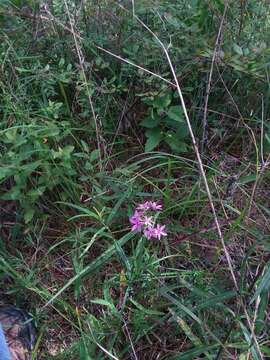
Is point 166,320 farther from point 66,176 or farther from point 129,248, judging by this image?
point 66,176

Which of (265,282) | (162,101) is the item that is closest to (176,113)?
(162,101)

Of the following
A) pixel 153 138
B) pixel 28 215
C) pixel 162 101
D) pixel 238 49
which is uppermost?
pixel 238 49

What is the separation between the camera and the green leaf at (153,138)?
204 centimetres

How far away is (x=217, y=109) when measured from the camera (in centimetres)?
217

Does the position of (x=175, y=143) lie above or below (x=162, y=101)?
below

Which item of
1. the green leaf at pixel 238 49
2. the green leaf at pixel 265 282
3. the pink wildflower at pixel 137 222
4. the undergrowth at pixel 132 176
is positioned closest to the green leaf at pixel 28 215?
the undergrowth at pixel 132 176

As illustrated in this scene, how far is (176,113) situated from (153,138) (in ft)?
0.42

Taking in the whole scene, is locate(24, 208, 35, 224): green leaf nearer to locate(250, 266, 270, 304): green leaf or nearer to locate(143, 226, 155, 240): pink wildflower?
locate(143, 226, 155, 240): pink wildflower

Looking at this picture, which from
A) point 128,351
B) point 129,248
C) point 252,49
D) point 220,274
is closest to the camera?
point 128,351

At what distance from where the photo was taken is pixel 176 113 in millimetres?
2023

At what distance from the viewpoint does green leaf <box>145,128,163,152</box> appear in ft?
6.68

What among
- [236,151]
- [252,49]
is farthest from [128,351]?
[252,49]

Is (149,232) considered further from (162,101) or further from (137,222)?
(162,101)

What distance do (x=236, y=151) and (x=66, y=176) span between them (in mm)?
695
